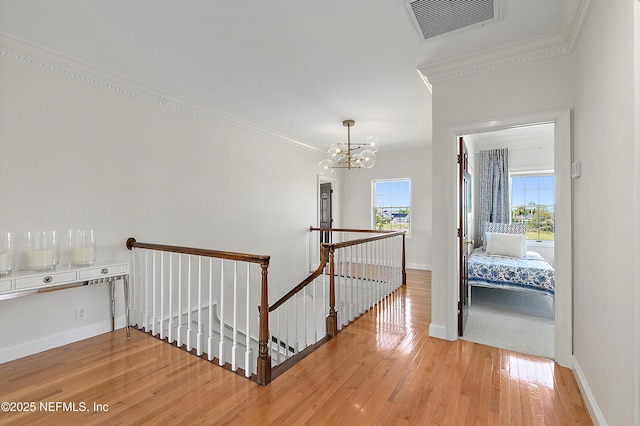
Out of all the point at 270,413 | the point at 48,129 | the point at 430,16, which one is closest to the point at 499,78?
the point at 430,16

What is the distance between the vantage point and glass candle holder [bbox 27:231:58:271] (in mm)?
2529

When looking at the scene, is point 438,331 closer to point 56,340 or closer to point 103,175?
point 56,340

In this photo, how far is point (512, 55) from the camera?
8.61 feet

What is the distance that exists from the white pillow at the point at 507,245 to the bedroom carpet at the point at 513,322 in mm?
668

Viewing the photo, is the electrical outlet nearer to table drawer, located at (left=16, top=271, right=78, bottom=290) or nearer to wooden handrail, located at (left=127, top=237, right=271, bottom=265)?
table drawer, located at (left=16, top=271, right=78, bottom=290)

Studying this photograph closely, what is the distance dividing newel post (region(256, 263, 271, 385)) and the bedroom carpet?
2094 mm

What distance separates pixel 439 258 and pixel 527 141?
4.54 m

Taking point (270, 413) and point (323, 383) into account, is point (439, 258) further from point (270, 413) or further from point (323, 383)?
point (270, 413)

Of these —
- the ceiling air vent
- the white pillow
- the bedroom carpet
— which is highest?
the ceiling air vent

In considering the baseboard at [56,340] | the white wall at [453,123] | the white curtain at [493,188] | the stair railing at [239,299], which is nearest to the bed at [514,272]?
the white curtain at [493,188]

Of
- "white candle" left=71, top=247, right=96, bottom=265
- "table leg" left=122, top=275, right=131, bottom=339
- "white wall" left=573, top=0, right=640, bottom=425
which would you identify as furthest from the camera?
"table leg" left=122, top=275, right=131, bottom=339

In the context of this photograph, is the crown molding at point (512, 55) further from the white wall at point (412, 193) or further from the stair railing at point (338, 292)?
the white wall at point (412, 193)

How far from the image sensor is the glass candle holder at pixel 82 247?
9.07ft

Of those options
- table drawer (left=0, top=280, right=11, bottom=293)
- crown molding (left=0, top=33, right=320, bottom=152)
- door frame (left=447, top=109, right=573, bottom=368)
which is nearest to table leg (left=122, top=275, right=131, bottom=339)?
table drawer (left=0, top=280, right=11, bottom=293)
